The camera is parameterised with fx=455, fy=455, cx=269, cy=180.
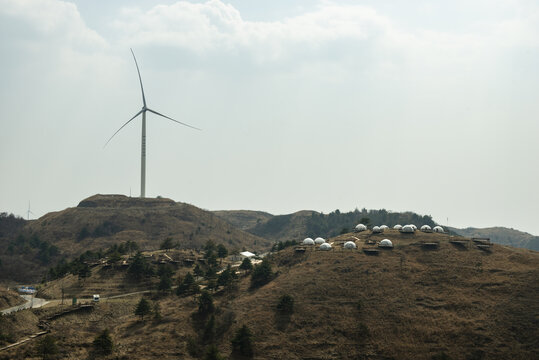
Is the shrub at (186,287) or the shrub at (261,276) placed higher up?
the shrub at (261,276)

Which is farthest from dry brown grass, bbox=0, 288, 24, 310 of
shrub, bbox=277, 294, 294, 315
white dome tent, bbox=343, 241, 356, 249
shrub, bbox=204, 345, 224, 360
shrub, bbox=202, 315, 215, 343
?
white dome tent, bbox=343, 241, 356, 249

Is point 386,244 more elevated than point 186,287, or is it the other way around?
point 386,244

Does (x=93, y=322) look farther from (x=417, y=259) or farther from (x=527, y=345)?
(x=527, y=345)

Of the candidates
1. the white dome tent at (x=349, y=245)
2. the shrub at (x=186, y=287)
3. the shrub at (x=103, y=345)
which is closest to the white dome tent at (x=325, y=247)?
the white dome tent at (x=349, y=245)

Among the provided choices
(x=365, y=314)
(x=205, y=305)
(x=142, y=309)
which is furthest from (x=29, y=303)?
(x=365, y=314)

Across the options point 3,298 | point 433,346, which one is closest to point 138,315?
point 3,298

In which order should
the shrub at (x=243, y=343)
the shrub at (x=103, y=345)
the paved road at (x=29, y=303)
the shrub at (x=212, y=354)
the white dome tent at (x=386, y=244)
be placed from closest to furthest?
the shrub at (x=212, y=354)
the shrub at (x=103, y=345)
the shrub at (x=243, y=343)
the paved road at (x=29, y=303)
the white dome tent at (x=386, y=244)

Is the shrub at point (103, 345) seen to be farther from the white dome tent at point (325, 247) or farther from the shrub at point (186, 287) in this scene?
the white dome tent at point (325, 247)

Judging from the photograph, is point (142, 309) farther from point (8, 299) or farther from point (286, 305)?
point (8, 299)

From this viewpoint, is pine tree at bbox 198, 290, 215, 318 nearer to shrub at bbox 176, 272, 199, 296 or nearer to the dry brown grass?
shrub at bbox 176, 272, 199, 296
